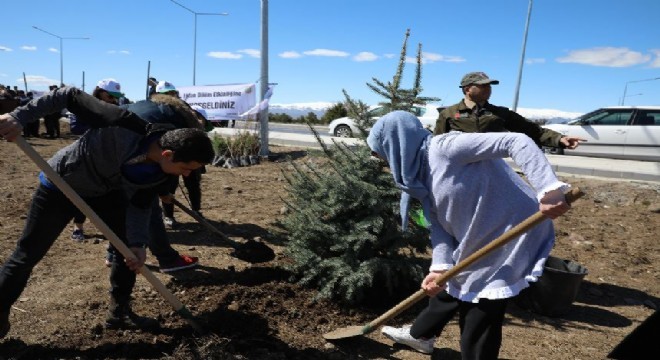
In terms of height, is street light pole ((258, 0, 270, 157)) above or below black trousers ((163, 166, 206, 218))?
above

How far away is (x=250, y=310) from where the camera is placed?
11.1ft

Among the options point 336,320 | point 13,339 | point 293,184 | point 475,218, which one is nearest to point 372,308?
point 336,320

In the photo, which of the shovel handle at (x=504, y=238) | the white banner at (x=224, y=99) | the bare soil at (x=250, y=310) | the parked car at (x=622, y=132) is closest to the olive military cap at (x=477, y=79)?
the bare soil at (x=250, y=310)

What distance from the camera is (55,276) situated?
12.3ft

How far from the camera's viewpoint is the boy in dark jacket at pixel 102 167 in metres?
2.32

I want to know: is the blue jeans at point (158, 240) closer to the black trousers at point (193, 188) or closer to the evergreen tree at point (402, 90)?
the black trousers at point (193, 188)

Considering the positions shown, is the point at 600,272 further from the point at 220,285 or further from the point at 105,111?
the point at 105,111

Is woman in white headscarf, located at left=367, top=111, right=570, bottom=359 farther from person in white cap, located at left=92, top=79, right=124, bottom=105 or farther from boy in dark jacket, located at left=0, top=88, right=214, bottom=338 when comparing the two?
person in white cap, located at left=92, top=79, right=124, bottom=105

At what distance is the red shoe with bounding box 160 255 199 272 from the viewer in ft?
Result: 13.1

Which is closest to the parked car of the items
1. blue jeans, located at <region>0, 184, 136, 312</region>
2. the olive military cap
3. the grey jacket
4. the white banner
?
the white banner

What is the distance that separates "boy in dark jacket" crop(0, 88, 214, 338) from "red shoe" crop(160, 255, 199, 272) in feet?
4.01

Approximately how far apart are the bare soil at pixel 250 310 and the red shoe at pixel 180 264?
0.06 m

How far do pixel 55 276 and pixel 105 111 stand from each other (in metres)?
2.09

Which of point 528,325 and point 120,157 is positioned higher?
point 120,157
